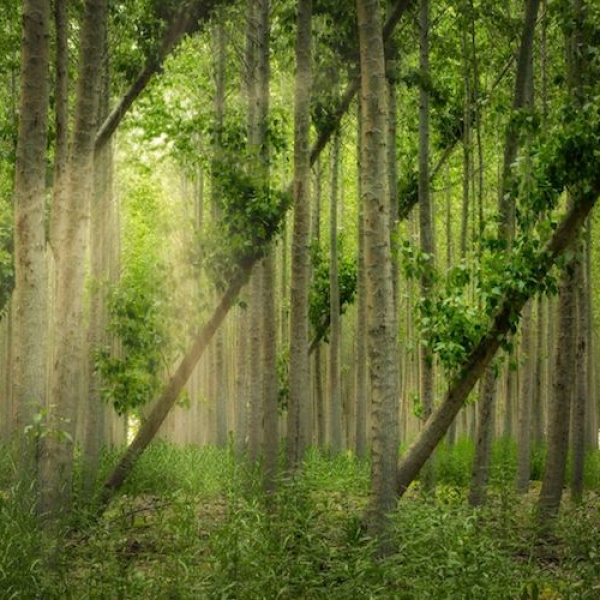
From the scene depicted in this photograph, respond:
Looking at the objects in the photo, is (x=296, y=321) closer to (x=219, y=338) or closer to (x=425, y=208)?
(x=425, y=208)

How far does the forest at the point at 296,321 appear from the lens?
676 centimetres

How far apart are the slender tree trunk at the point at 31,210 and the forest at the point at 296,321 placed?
0.02 metres

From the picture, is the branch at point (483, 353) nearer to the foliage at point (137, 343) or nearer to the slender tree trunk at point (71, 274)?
the slender tree trunk at point (71, 274)

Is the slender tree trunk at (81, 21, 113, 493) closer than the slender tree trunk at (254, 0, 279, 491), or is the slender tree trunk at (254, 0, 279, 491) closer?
the slender tree trunk at (254, 0, 279, 491)

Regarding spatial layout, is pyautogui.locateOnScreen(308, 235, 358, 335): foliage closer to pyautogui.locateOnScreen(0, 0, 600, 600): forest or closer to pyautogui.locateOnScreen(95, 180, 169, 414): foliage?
pyautogui.locateOnScreen(0, 0, 600, 600): forest

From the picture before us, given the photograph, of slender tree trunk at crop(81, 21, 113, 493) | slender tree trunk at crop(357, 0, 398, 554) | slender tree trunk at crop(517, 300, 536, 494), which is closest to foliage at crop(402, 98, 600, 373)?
slender tree trunk at crop(357, 0, 398, 554)

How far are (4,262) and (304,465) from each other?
8657 mm

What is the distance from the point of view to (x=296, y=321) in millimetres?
10977

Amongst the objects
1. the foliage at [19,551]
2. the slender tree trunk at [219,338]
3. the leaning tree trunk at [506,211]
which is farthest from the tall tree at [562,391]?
the slender tree trunk at [219,338]

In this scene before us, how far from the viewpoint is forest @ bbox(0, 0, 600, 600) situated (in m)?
6.76

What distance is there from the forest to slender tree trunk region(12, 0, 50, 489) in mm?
19

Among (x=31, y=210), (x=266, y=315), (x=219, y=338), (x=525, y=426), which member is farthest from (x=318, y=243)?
(x=31, y=210)

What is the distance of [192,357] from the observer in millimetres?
12523

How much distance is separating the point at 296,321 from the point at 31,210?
3.87m
